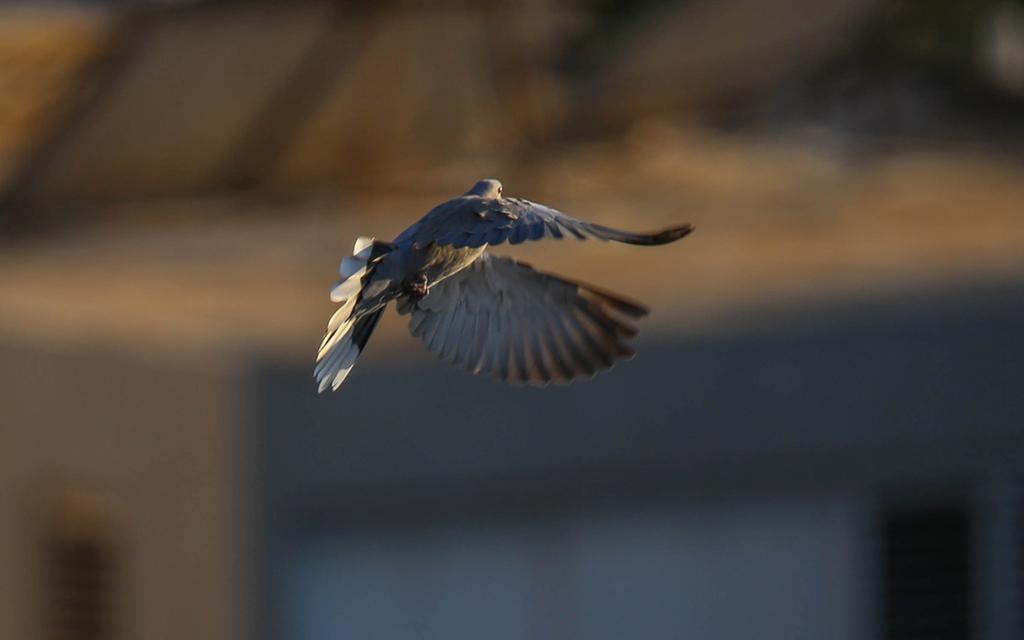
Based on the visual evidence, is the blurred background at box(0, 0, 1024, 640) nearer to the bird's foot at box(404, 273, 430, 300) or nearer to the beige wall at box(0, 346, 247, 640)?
the beige wall at box(0, 346, 247, 640)

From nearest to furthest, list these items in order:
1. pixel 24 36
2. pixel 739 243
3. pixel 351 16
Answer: pixel 739 243 → pixel 351 16 → pixel 24 36

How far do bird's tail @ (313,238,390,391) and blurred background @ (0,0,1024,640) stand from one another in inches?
141

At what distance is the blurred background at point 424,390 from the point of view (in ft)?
21.8

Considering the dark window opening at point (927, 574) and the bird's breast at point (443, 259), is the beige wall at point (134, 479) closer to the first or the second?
the dark window opening at point (927, 574)

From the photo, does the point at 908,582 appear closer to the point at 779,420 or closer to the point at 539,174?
the point at 779,420

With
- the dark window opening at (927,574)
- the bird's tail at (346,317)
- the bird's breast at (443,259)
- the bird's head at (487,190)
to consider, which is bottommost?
the bird's tail at (346,317)

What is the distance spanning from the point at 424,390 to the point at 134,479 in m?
1.25

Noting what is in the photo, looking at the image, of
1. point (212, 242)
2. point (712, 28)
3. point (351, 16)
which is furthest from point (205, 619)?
point (712, 28)

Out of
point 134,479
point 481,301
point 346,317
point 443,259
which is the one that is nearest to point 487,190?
point 443,259

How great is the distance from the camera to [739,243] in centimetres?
955

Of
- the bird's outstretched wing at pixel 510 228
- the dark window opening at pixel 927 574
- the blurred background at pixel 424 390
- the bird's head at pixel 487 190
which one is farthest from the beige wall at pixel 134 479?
the bird's outstretched wing at pixel 510 228

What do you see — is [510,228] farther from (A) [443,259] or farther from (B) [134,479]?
(B) [134,479]

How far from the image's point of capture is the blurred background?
665 cm

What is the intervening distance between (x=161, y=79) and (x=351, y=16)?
1.09 metres
